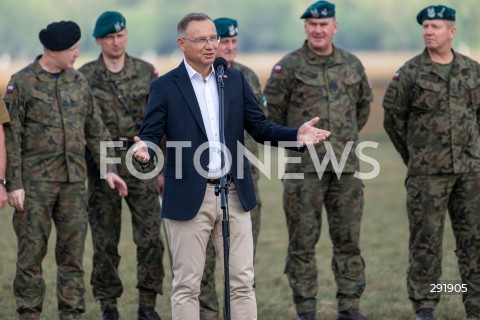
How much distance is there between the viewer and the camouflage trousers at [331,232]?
8.47 m

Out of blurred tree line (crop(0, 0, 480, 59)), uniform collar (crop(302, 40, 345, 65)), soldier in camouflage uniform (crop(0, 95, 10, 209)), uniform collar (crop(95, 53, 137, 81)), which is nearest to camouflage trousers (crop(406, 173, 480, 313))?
uniform collar (crop(302, 40, 345, 65))

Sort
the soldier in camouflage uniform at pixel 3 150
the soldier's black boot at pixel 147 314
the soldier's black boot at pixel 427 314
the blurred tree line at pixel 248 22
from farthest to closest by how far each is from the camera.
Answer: the blurred tree line at pixel 248 22 → the soldier's black boot at pixel 147 314 → the soldier's black boot at pixel 427 314 → the soldier in camouflage uniform at pixel 3 150

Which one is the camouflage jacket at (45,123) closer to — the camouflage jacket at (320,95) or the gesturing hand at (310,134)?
the camouflage jacket at (320,95)

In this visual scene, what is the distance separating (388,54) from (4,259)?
3464 centimetres

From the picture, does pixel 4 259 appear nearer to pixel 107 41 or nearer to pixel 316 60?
pixel 107 41

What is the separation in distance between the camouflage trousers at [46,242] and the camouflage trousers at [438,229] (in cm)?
253

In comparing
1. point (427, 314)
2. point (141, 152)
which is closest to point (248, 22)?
point (427, 314)

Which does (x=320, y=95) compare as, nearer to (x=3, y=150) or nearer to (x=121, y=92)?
(x=121, y=92)

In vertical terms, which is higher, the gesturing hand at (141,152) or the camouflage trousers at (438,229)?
the gesturing hand at (141,152)

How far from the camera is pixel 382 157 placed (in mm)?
26094

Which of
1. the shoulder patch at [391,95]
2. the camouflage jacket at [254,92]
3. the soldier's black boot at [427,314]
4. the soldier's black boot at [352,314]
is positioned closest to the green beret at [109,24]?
the camouflage jacket at [254,92]

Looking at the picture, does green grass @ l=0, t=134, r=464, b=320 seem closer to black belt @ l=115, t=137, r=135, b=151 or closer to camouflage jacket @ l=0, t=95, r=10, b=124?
black belt @ l=115, t=137, r=135, b=151

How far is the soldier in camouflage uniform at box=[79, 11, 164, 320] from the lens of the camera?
8625 millimetres

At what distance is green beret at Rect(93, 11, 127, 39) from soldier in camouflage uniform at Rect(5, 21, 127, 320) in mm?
727
